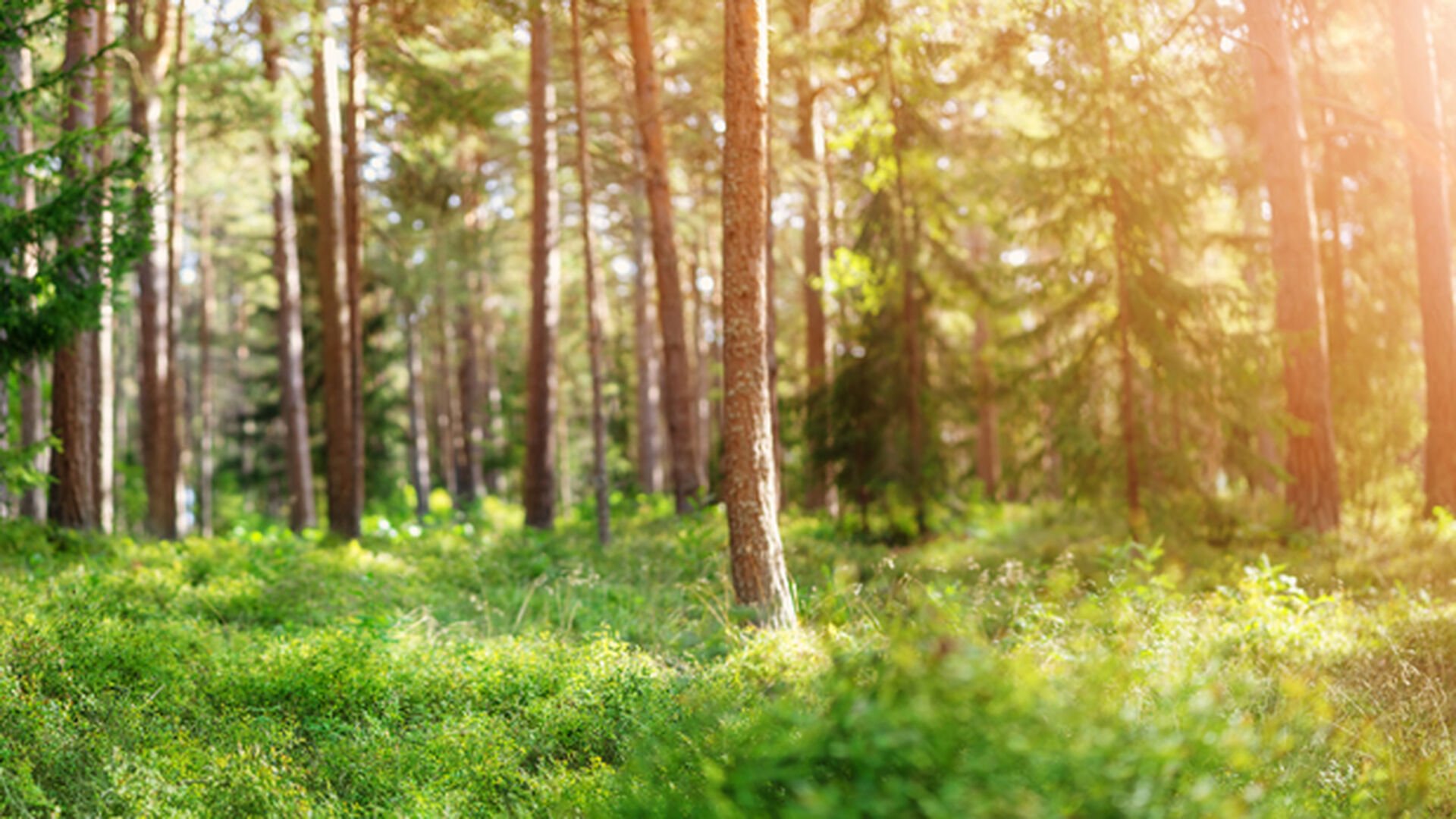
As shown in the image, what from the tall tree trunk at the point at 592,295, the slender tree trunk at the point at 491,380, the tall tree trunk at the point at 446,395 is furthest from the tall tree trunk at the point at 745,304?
the slender tree trunk at the point at 491,380

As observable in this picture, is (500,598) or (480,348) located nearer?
(500,598)

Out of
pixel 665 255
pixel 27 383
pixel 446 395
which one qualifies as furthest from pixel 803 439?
pixel 446 395

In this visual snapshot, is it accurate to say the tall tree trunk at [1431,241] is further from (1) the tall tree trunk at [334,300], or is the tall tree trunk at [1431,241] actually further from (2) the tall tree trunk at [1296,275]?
(1) the tall tree trunk at [334,300]

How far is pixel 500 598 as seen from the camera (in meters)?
9.17

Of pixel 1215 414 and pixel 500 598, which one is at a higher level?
pixel 1215 414

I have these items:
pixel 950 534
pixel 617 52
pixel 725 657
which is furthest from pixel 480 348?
pixel 725 657

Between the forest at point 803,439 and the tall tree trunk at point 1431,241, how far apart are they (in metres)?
0.05

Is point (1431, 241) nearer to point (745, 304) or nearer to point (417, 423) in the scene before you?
point (745, 304)

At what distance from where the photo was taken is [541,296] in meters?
14.9

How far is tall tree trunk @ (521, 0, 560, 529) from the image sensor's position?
14562mm

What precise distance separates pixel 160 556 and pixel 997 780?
9658 millimetres

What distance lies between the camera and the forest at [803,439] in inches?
181

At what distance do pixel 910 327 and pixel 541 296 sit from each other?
543 cm

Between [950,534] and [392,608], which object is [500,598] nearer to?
[392,608]
